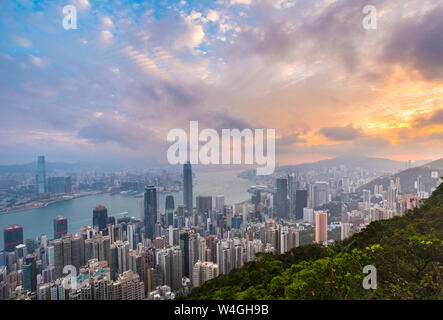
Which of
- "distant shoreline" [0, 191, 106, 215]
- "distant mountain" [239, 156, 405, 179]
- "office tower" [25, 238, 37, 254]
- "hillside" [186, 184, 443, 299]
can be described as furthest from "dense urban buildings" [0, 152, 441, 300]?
"hillside" [186, 184, 443, 299]

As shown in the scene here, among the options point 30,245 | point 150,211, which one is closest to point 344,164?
point 150,211

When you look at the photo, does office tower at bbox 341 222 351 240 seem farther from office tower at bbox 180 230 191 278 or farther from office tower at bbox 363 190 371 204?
office tower at bbox 180 230 191 278

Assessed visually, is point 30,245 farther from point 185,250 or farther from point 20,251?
point 185,250

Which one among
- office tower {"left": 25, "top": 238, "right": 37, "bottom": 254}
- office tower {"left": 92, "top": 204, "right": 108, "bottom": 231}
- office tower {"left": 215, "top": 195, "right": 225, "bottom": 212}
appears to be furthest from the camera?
office tower {"left": 215, "top": 195, "right": 225, "bottom": 212}
